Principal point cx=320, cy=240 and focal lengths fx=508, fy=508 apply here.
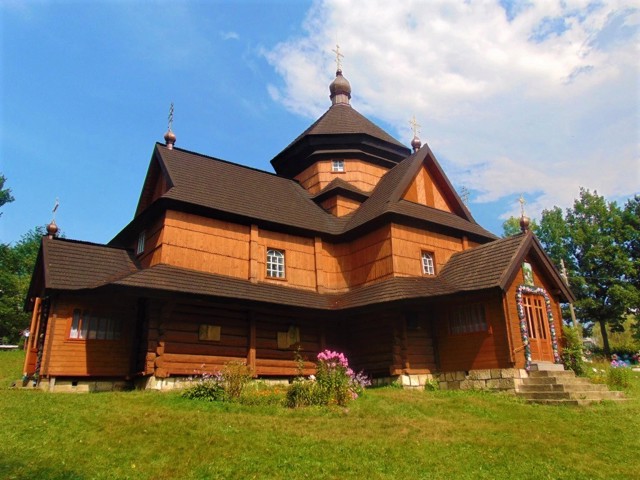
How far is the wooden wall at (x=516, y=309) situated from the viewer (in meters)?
14.9

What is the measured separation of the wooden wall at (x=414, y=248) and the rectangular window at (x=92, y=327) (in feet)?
30.0

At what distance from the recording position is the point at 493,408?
12.5m

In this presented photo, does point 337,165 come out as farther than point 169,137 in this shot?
Yes

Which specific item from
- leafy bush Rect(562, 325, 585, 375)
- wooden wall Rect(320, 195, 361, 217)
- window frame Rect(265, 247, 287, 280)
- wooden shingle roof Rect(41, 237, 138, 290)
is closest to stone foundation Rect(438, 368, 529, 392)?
leafy bush Rect(562, 325, 585, 375)

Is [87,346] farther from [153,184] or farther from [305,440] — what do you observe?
[305,440]

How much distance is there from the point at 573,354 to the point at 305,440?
36.2 feet

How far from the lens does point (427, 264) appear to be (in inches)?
727

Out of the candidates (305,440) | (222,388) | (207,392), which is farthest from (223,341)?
(305,440)

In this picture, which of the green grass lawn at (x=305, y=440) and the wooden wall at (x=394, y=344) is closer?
the green grass lawn at (x=305, y=440)

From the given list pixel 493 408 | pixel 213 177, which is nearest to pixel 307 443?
pixel 493 408

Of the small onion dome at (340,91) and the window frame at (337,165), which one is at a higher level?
the small onion dome at (340,91)

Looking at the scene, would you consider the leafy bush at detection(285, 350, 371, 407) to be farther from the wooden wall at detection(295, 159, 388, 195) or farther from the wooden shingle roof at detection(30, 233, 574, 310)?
the wooden wall at detection(295, 159, 388, 195)

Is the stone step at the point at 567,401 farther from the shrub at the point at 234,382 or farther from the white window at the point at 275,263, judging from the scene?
the white window at the point at 275,263

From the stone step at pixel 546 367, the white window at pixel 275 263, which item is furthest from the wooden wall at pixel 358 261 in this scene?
the stone step at pixel 546 367
